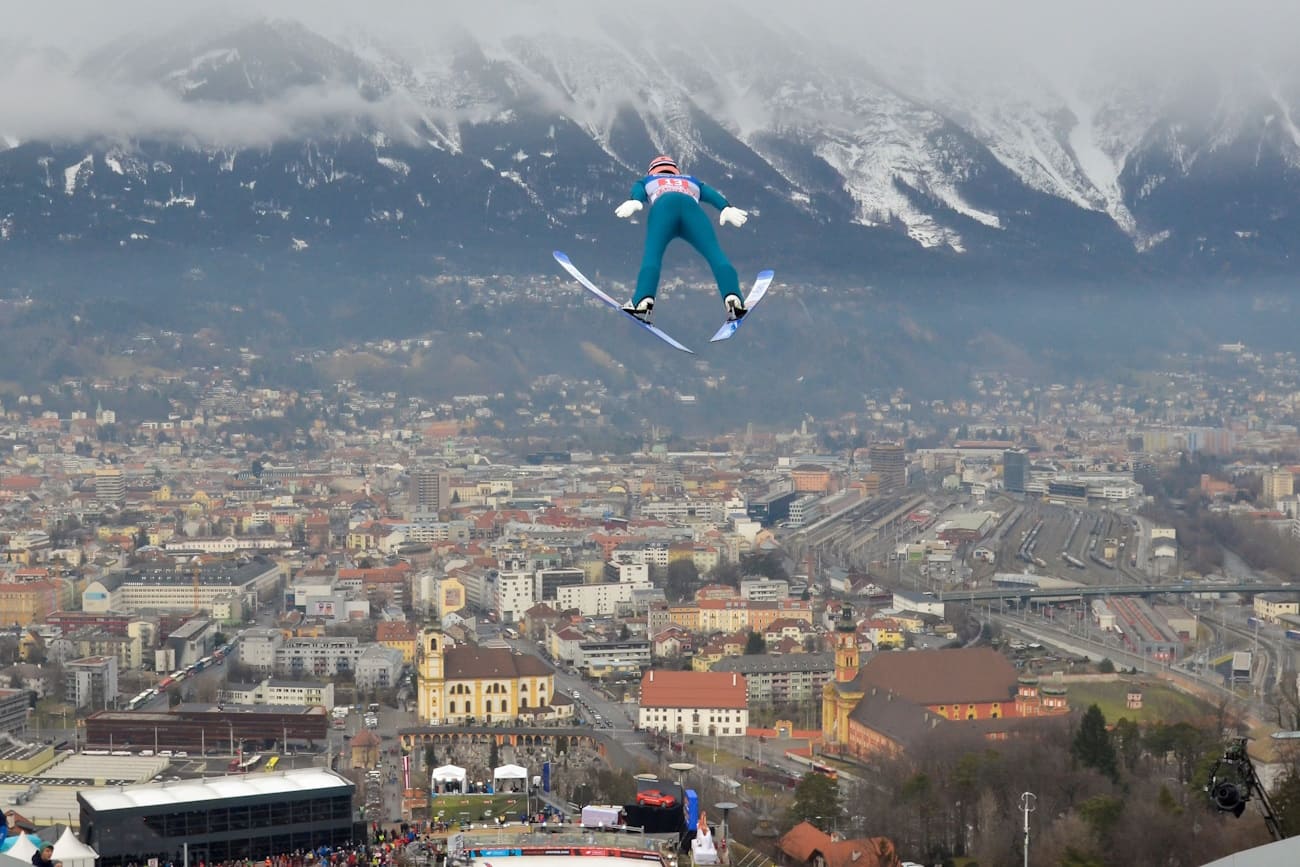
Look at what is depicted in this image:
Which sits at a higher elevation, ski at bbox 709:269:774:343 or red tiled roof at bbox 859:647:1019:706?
ski at bbox 709:269:774:343

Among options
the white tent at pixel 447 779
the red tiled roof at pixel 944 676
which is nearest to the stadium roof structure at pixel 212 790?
the white tent at pixel 447 779

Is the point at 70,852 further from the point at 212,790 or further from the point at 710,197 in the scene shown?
the point at 710,197

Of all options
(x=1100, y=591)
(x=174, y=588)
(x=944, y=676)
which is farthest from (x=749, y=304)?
(x=174, y=588)

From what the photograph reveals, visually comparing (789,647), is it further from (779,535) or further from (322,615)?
(779,535)

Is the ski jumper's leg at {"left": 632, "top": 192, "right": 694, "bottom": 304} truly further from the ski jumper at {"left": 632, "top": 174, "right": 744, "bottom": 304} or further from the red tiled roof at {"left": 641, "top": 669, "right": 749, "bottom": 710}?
the red tiled roof at {"left": 641, "top": 669, "right": 749, "bottom": 710}

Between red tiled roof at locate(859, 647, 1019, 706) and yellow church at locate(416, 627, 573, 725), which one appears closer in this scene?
red tiled roof at locate(859, 647, 1019, 706)

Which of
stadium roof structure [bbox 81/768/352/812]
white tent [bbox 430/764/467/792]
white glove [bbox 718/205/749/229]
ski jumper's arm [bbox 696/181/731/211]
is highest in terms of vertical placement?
ski jumper's arm [bbox 696/181/731/211]

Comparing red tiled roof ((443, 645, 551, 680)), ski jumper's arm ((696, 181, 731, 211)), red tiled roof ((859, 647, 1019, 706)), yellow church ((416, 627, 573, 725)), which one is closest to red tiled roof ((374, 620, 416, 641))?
red tiled roof ((443, 645, 551, 680))
